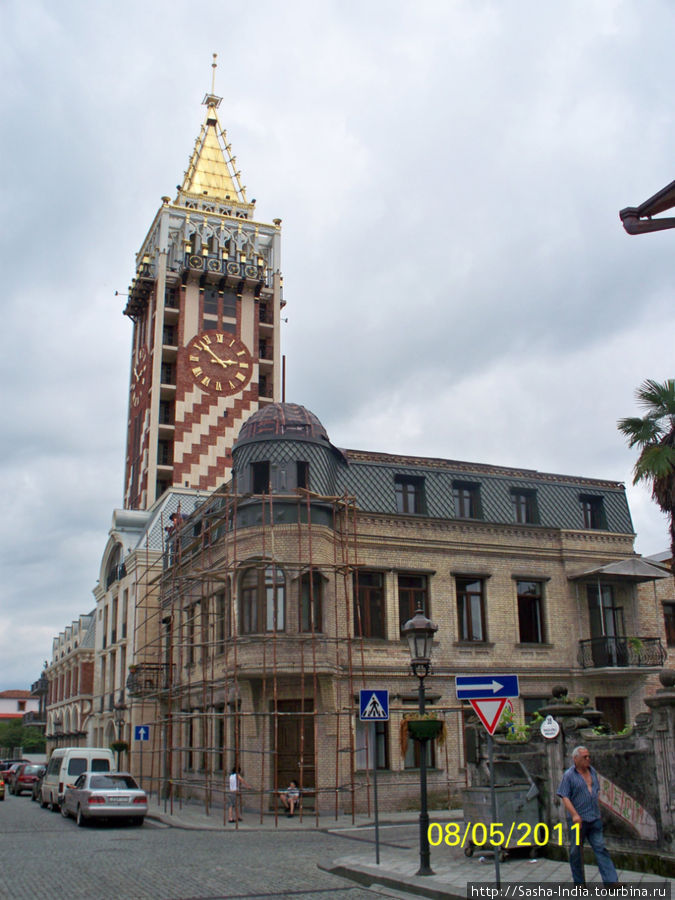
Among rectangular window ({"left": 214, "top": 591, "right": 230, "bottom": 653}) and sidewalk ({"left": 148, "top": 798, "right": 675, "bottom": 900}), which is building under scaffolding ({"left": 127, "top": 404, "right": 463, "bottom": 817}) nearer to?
rectangular window ({"left": 214, "top": 591, "right": 230, "bottom": 653})

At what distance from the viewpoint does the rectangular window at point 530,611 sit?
29477mm

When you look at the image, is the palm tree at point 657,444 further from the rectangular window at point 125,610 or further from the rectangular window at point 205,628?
the rectangular window at point 125,610

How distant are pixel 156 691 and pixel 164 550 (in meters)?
6.29

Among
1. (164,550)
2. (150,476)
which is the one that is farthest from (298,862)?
(150,476)

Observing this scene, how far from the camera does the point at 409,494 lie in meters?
29.7

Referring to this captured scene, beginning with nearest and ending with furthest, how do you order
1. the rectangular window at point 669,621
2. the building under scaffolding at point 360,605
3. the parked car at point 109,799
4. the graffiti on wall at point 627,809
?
the graffiti on wall at point 627,809 → the parked car at point 109,799 → the building under scaffolding at point 360,605 → the rectangular window at point 669,621

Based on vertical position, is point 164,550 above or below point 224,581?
above

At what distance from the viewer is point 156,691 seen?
33.6 m

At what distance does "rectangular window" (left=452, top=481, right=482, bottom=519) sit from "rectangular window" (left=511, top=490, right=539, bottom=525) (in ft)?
4.91

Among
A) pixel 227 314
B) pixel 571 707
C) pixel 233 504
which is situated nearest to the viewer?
pixel 571 707

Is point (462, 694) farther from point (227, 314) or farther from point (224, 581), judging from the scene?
point (227, 314)

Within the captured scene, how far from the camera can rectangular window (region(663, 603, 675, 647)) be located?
3142 cm

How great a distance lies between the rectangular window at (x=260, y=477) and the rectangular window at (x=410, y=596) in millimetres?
5226

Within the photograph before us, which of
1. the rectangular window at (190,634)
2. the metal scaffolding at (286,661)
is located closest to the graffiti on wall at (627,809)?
the metal scaffolding at (286,661)
